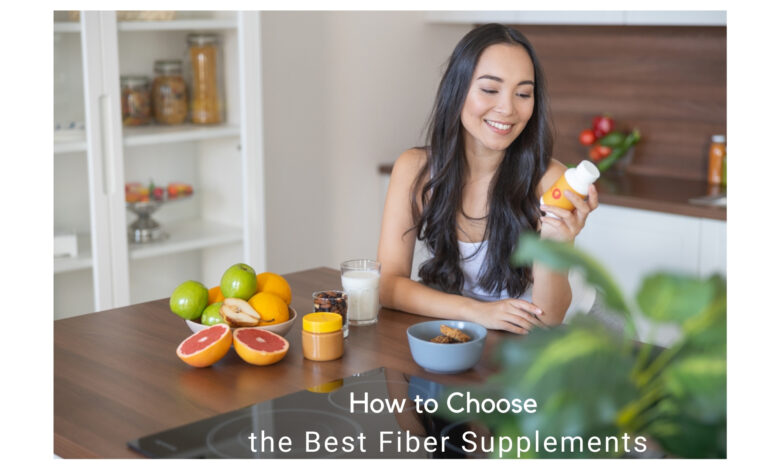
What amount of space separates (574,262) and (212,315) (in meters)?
0.99

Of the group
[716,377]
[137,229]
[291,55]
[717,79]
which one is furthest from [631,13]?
[716,377]

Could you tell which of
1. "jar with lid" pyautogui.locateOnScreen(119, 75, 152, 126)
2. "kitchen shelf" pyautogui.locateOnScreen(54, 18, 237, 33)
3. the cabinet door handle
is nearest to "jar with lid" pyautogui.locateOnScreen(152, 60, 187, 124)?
"jar with lid" pyautogui.locateOnScreen(119, 75, 152, 126)

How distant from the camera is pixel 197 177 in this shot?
10.3 feet

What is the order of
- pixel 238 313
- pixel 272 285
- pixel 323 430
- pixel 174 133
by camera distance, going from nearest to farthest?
pixel 323 430, pixel 238 313, pixel 272 285, pixel 174 133

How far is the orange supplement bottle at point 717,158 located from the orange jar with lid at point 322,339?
2.20 m

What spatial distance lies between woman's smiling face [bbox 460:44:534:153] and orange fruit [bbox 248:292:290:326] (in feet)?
2.29

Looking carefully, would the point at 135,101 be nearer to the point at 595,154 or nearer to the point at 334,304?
the point at 334,304

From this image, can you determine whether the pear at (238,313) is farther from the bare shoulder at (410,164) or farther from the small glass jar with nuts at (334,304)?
the bare shoulder at (410,164)

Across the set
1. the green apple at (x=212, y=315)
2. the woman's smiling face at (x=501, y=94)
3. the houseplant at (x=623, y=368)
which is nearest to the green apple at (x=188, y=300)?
the green apple at (x=212, y=315)

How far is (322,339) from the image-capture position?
4.84ft

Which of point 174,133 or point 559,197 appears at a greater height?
point 174,133

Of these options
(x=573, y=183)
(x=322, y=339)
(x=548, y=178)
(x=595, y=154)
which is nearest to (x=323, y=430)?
(x=322, y=339)

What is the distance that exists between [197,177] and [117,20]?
0.65m

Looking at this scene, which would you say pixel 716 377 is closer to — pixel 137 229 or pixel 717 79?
pixel 137 229
